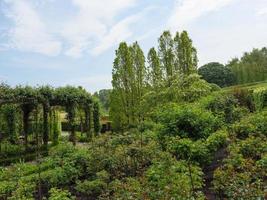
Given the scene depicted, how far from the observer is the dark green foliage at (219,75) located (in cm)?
4459

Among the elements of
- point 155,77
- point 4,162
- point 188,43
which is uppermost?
point 188,43

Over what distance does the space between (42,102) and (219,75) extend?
3322 centimetres

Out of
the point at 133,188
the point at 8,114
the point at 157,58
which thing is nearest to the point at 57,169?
the point at 133,188

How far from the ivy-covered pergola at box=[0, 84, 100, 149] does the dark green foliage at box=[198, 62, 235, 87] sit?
27742 millimetres

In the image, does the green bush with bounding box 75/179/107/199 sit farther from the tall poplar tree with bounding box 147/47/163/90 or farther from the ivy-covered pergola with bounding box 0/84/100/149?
the tall poplar tree with bounding box 147/47/163/90

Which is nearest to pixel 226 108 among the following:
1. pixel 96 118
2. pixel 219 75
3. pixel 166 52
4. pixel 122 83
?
pixel 96 118

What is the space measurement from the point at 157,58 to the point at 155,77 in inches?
59.1

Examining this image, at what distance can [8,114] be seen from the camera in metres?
17.9

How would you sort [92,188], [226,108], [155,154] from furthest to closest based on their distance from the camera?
[226,108] → [155,154] → [92,188]

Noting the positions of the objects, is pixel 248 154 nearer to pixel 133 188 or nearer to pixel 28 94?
pixel 133 188

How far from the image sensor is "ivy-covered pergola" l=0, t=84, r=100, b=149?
1432cm

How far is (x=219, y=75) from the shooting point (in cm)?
4456

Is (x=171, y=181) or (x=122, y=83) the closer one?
(x=171, y=181)

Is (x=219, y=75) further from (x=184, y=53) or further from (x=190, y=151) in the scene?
(x=190, y=151)
